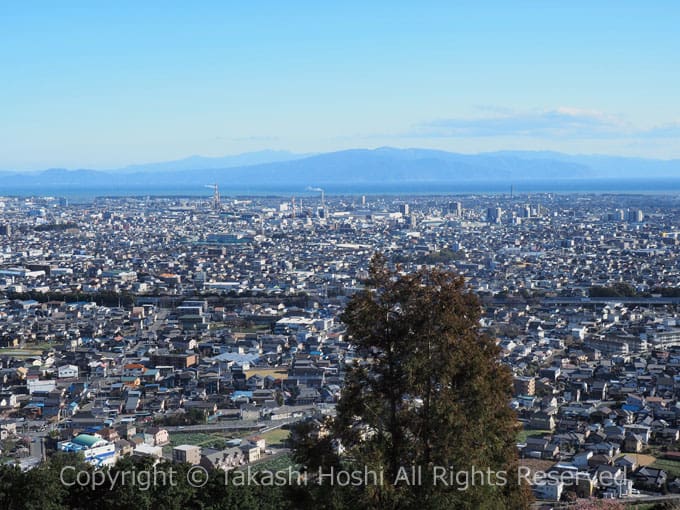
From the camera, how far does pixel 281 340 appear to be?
A: 55.7 ft

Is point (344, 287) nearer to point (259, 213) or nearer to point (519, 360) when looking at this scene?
point (519, 360)

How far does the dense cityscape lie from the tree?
11.7 inches

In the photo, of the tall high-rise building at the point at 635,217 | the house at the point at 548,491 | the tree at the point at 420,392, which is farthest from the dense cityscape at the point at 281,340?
the tall high-rise building at the point at 635,217

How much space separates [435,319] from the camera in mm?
3779

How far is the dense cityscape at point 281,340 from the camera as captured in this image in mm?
10391

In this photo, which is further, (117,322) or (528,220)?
(528,220)

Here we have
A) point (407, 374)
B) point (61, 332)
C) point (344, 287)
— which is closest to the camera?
point (407, 374)

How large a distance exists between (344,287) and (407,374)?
20160 mm

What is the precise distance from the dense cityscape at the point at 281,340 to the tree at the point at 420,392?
30 cm

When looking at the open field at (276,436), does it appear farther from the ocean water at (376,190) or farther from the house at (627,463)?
the ocean water at (376,190)

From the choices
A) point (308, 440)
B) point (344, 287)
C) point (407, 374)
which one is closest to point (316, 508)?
point (308, 440)

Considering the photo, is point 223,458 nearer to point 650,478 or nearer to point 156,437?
point 156,437

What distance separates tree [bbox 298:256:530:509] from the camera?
146 inches

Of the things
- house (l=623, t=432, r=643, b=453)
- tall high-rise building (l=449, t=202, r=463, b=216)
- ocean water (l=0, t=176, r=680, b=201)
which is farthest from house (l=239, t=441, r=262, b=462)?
ocean water (l=0, t=176, r=680, b=201)
